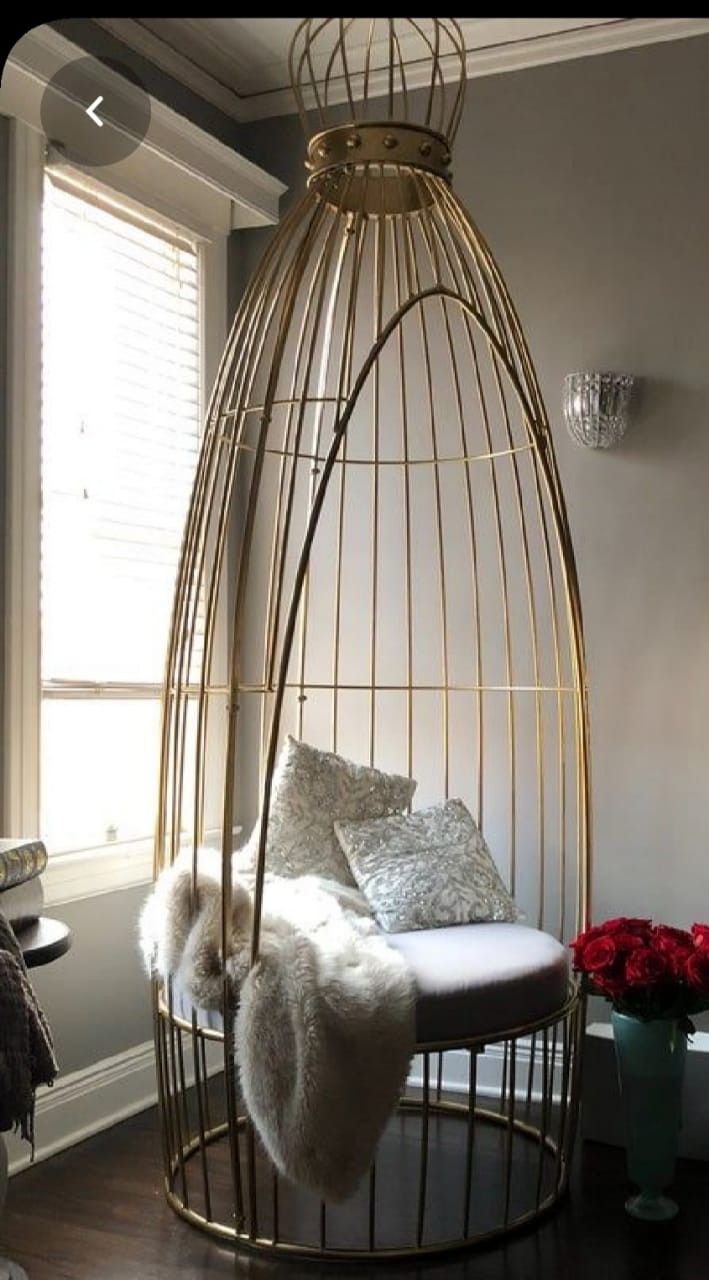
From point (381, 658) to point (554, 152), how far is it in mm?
1415

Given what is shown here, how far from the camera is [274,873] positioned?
2850 millimetres

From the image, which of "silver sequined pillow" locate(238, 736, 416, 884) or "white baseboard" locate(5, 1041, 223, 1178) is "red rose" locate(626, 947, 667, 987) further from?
"white baseboard" locate(5, 1041, 223, 1178)

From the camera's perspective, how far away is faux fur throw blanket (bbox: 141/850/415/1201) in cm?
218

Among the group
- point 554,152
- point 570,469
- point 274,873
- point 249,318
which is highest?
point 554,152

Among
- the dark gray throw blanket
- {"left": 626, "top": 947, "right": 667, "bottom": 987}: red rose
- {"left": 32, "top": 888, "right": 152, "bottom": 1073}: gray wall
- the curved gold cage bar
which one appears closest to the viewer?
the dark gray throw blanket

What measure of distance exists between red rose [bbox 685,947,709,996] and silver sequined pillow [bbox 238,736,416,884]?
0.77m

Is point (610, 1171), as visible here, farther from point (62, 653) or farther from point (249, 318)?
point (249, 318)

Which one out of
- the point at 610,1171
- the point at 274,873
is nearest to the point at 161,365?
the point at 274,873

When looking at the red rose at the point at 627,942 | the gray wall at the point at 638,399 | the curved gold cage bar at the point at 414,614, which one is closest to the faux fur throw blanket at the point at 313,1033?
the curved gold cage bar at the point at 414,614

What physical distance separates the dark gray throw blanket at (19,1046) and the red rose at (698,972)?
1.28m

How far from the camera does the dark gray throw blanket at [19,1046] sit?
1.84 meters

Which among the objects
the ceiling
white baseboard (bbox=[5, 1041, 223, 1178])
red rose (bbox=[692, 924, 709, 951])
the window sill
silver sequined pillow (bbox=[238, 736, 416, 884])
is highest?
the ceiling

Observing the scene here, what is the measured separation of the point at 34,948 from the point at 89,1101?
1092 mm

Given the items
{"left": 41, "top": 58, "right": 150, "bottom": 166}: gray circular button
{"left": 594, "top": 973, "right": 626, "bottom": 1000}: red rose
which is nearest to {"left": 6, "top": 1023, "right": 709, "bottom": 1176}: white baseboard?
{"left": 594, "top": 973, "right": 626, "bottom": 1000}: red rose
